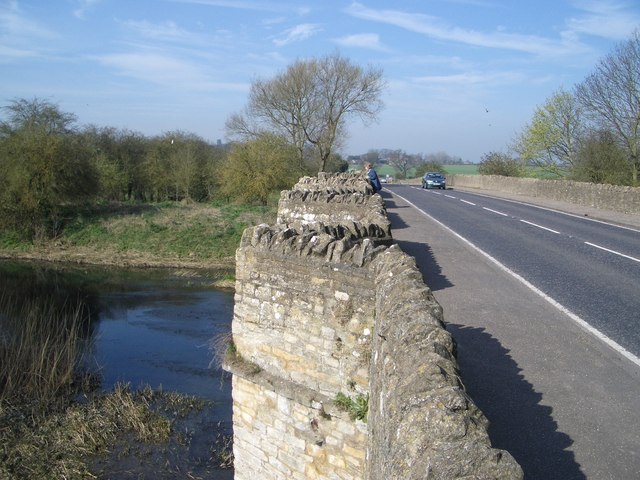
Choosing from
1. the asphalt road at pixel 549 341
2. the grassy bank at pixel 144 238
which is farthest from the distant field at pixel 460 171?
the asphalt road at pixel 549 341

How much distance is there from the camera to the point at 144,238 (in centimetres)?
3100

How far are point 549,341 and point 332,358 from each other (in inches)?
94.7

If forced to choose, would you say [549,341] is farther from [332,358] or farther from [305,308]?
[305,308]

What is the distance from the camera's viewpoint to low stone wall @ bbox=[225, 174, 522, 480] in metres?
3.00

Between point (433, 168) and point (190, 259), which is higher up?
point (433, 168)

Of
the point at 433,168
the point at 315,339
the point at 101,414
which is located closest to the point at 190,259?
the point at 101,414

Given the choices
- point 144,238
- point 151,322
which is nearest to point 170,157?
point 144,238

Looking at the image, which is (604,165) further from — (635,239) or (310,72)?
(310,72)

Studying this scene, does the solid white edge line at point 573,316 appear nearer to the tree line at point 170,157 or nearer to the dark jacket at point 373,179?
the dark jacket at point 373,179

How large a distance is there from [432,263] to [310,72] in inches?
1410

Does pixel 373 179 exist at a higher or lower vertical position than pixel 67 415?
higher

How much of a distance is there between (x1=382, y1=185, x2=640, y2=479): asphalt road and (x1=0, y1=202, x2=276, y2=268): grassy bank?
18132 millimetres

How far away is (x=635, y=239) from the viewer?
14.3 m

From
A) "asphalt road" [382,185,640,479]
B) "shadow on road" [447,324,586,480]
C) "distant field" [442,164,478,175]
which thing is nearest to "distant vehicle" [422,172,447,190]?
"distant field" [442,164,478,175]
